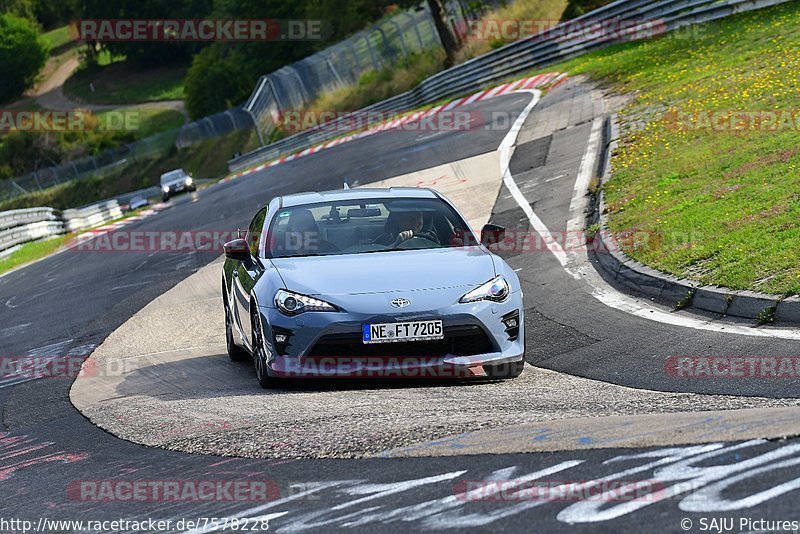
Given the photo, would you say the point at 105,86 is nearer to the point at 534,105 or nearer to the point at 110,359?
the point at 534,105

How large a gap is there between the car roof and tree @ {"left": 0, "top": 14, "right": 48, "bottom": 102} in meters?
119

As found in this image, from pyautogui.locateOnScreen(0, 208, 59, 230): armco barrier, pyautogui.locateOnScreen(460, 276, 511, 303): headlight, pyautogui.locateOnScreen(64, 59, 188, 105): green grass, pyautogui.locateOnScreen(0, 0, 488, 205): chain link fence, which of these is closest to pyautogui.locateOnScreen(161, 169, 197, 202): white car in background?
pyautogui.locateOnScreen(0, 0, 488, 205): chain link fence

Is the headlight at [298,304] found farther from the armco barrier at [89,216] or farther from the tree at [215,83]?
the tree at [215,83]

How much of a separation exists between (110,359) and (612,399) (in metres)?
6.33

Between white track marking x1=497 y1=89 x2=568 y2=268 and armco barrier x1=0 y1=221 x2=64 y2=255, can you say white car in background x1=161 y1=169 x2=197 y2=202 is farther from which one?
white track marking x1=497 y1=89 x2=568 y2=268

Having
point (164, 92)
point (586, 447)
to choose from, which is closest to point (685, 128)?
point (586, 447)

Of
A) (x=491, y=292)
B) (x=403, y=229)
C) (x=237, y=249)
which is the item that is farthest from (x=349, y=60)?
(x=491, y=292)

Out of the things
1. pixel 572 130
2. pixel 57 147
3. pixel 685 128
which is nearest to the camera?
pixel 685 128

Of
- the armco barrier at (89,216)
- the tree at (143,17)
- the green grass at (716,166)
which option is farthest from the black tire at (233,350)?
the tree at (143,17)

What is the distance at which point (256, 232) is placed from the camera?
10711mm

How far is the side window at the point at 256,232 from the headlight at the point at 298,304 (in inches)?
56.8

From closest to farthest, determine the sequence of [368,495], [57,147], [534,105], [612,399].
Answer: [368,495], [612,399], [534,105], [57,147]

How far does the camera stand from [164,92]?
11656 cm

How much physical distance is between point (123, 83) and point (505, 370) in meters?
118
